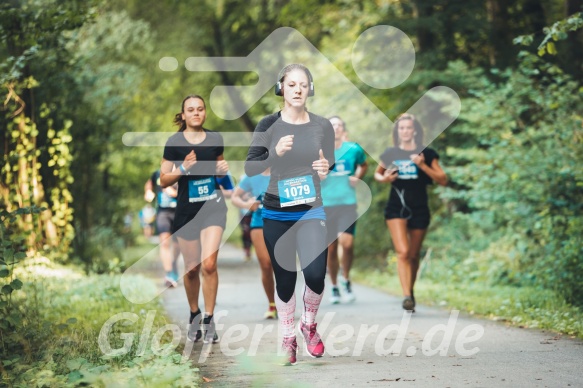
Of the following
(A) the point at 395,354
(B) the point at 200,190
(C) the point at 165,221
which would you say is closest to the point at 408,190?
(B) the point at 200,190

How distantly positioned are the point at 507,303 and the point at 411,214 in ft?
5.20

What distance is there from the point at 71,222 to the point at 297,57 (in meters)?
10.3

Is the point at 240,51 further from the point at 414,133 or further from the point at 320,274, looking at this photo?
the point at 320,274

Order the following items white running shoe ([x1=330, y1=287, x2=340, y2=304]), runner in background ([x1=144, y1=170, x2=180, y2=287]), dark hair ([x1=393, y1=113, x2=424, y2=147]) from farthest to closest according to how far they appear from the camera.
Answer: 1. runner in background ([x1=144, y1=170, x2=180, y2=287])
2. white running shoe ([x1=330, y1=287, x2=340, y2=304])
3. dark hair ([x1=393, y1=113, x2=424, y2=147])

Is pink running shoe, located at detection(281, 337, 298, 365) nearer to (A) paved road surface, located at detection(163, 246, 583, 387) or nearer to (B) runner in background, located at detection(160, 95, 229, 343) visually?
(A) paved road surface, located at detection(163, 246, 583, 387)

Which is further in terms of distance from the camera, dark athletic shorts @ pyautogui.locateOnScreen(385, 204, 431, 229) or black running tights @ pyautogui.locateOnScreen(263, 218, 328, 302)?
dark athletic shorts @ pyautogui.locateOnScreen(385, 204, 431, 229)

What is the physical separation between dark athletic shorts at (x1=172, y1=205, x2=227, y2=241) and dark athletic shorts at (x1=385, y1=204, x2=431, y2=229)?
2.74 meters

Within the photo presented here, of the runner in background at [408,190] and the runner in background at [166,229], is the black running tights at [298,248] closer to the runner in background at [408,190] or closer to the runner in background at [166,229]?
the runner in background at [408,190]

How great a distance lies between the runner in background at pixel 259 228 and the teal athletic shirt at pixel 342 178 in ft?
3.61

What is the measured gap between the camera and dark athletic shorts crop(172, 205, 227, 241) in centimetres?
842

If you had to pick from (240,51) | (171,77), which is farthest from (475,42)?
(171,77)

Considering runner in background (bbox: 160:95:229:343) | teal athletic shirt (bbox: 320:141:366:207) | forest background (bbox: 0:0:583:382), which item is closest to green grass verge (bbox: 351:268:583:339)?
forest background (bbox: 0:0:583:382)

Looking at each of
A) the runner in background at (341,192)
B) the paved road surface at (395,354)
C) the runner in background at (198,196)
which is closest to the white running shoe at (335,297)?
the runner in background at (341,192)

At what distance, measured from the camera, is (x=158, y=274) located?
19.2 meters
